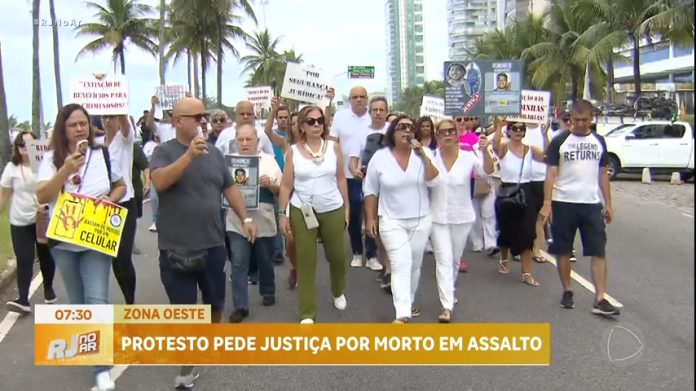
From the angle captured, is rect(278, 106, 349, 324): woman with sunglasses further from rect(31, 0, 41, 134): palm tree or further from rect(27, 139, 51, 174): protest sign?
rect(31, 0, 41, 134): palm tree

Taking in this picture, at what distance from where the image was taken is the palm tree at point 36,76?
17.3 meters

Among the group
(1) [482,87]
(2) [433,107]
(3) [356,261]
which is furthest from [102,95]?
(2) [433,107]

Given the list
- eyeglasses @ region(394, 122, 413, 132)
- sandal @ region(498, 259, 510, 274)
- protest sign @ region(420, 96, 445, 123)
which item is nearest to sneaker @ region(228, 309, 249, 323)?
eyeglasses @ region(394, 122, 413, 132)

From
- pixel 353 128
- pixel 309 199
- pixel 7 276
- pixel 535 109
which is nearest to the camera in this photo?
pixel 309 199

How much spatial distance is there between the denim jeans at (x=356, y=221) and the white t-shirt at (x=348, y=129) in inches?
6.2

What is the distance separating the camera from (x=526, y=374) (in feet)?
14.1

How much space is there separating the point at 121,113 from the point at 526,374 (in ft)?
12.9

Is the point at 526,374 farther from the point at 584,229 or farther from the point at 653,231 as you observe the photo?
the point at 653,231

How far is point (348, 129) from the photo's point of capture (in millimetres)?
7203

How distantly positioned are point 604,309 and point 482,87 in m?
4.22

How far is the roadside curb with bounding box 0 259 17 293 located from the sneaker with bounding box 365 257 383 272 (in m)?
3.97

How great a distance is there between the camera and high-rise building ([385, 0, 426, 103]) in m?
135

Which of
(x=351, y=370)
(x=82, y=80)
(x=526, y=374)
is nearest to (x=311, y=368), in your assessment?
(x=351, y=370)
